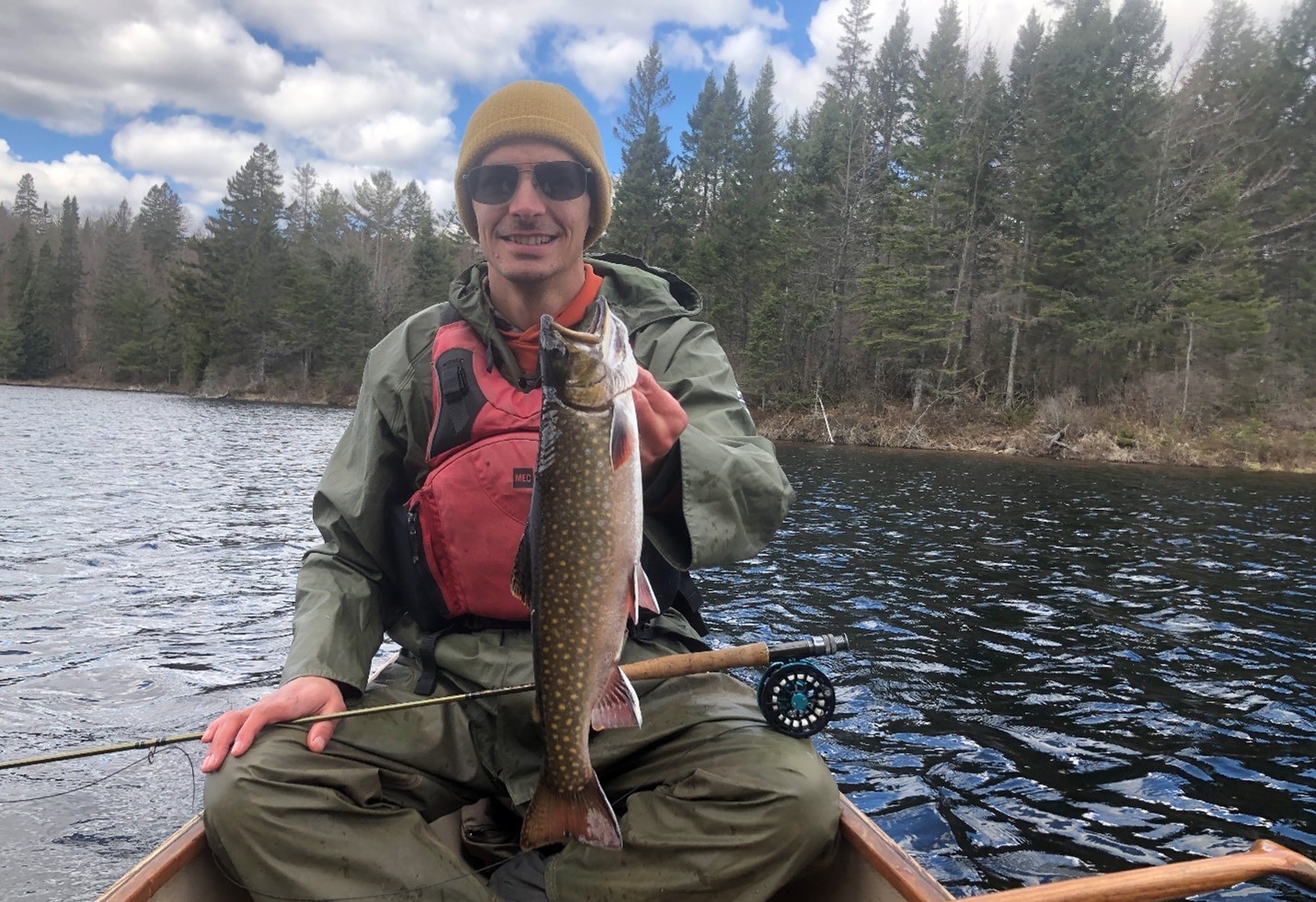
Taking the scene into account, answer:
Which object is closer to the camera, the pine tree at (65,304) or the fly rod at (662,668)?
the fly rod at (662,668)

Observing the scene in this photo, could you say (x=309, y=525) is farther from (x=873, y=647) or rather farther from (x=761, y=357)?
(x=761, y=357)

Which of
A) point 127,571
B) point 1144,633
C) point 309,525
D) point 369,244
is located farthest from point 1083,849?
point 369,244

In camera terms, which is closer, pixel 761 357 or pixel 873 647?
pixel 873 647

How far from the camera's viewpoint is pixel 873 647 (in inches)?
331

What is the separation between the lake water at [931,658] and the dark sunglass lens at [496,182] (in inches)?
158

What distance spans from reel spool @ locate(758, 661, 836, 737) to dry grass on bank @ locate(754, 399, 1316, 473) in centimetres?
3004

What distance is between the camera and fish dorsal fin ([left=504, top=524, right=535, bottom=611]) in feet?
8.41

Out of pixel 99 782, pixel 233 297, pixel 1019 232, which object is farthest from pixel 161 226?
→ pixel 99 782

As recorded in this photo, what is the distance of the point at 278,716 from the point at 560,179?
232 centimetres

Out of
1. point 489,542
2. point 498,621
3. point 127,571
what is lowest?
point 127,571

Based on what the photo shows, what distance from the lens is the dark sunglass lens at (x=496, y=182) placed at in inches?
135

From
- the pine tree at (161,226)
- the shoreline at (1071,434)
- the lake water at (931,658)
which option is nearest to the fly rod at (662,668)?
the lake water at (931,658)

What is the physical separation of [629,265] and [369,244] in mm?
73405

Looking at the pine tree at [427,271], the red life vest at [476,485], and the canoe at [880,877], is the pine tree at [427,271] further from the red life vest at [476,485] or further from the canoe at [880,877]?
the canoe at [880,877]
